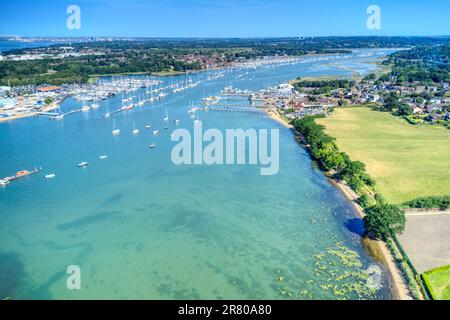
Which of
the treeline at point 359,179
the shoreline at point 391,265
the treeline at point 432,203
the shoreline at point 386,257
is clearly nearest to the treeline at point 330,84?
the treeline at point 359,179

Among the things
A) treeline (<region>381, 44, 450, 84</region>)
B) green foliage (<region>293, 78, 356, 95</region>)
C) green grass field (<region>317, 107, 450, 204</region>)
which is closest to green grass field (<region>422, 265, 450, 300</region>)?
green grass field (<region>317, 107, 450, 204</region>)

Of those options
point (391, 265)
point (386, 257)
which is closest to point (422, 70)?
point (386, 257)

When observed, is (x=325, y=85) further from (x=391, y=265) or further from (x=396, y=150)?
(x=391, y=265)

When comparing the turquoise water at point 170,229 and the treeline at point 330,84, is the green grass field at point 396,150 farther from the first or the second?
the treeline at point 330,84

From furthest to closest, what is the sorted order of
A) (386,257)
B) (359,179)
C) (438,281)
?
1. (359,179)
2. (386,257)
3. (438,281)
